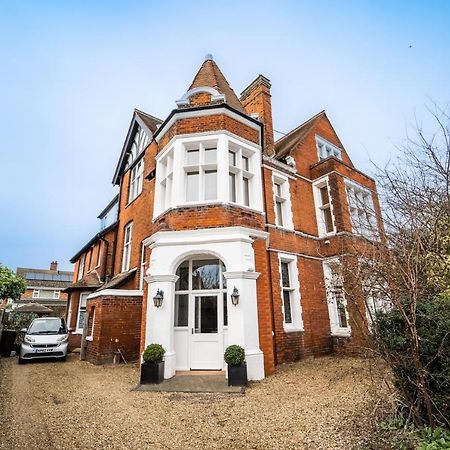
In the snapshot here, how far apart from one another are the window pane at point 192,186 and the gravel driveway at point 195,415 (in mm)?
5378

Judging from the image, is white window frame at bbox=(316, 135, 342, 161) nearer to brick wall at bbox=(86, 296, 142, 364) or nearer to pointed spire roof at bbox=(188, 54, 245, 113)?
pointed spire roof at bbox=(188, 54, 245, 113)

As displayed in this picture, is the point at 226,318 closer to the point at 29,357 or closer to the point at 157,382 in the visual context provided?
the point at 157,382

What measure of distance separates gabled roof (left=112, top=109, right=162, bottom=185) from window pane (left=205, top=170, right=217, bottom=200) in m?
5.59

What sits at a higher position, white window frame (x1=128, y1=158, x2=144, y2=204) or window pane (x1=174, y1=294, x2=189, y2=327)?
white window frame (x1=128, y1=158, x2=144, y2=204)

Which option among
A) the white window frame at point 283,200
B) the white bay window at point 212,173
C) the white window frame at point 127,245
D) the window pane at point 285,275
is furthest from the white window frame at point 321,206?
the white window frame at point 127,245

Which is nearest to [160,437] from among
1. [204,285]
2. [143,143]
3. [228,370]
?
[228,370]

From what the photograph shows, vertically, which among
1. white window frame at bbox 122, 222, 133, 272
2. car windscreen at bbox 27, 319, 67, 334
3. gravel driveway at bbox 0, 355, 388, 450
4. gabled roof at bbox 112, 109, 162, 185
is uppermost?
gabled roof at bbox 112, 109, 162, 185

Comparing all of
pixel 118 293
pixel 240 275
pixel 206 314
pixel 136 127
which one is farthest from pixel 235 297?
pixel 136 127

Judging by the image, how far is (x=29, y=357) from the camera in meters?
10.8

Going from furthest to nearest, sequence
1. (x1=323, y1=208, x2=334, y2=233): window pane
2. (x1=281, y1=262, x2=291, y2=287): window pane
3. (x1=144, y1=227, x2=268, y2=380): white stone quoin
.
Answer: (x1=323, y1=208, x2=334, y2=233): window pane < (x1=281, y1=262, x2=291, y2=287): window pane < (x1=144, y1=227, x2=268, y2=380): white stone quoin

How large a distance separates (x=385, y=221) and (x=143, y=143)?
485 inches

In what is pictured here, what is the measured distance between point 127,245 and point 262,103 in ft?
31.5

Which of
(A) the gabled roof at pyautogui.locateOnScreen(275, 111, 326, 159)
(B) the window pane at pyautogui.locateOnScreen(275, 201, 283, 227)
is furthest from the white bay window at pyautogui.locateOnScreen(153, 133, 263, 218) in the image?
(A) the gabled roof at pyautogui.locateOnScreen(275, 111, 326, 159)

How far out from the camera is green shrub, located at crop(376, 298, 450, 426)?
349 cm
